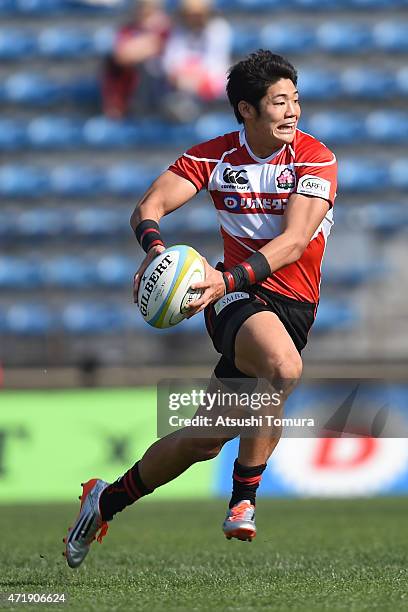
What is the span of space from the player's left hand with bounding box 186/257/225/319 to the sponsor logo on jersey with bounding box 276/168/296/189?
0.63 m

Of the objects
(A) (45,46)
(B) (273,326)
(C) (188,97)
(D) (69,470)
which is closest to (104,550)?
(B) (273,326)

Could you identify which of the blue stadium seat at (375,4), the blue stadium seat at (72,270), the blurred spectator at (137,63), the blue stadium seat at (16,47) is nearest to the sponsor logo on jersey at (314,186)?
the blue stadium seat at (72,270)

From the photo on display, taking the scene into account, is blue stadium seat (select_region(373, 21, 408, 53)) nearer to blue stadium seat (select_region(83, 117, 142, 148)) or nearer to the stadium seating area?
the stadium seating area

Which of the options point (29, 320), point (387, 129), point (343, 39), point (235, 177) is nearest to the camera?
point (235, 177)

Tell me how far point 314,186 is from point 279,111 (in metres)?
0.39

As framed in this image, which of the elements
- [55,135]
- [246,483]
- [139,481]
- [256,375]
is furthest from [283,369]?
[55,135]

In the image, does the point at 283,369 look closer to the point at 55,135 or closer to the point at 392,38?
the point at 55,135

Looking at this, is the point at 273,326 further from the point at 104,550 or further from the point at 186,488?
the point at 186,488

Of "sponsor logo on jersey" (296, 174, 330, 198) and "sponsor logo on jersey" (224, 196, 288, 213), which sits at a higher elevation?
"sponsor logo on jersey" (296, 174, 330, 198)

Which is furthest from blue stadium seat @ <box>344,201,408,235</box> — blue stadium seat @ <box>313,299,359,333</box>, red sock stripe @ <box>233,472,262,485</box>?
red sock stripe @ <box>233,472,262,485</box>

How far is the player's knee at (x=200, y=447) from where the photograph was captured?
554 centimetres

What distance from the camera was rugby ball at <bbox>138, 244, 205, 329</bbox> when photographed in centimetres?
522

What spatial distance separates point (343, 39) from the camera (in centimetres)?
1475

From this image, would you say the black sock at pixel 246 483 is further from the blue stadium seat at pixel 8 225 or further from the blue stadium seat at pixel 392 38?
the blue stadium seat at pixel 392 38
